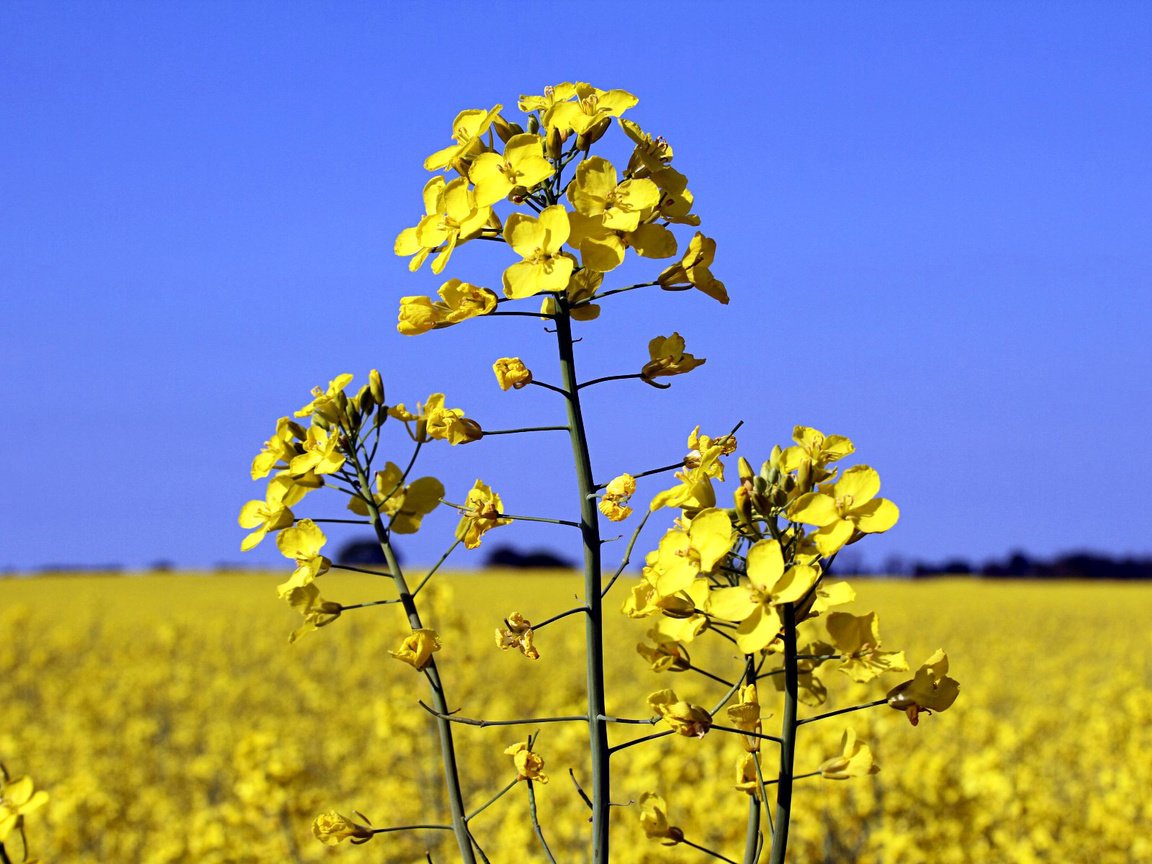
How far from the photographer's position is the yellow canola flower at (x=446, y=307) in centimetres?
182

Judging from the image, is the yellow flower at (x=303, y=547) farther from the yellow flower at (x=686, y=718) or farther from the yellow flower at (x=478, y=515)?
the yellow flower at (x=686, y=718)

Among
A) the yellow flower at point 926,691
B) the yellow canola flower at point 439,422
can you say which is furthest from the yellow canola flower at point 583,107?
the yellow flower at point 926,691

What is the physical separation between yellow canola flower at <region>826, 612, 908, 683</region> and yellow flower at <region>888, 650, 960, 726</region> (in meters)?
0.05

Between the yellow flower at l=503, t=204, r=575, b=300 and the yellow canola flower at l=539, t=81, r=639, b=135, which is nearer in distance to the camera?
the yellow flower at l=503, t=204, r=575, b=300

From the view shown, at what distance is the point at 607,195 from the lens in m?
1.70

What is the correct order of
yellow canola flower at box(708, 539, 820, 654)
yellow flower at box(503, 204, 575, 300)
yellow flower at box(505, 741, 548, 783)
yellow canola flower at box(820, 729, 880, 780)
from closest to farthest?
yellow canola flower at box(708, 539, 820, 654) < yellow flower at box(503, 204, 575, 300) < yellow canola flower at box(820, 729, 880, 780) < yellow flower at box(505, 741, 548, 783)

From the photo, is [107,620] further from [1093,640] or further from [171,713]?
[1093,640]

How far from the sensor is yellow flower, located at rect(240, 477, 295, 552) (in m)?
2.01

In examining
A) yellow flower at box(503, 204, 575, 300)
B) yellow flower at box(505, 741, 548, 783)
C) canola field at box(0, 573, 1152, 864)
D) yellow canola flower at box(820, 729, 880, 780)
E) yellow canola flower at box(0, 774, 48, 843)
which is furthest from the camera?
canola field at box(0, 573, 1152, 864)

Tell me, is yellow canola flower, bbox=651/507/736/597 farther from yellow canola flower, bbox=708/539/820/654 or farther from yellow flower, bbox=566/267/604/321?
yellow flower, bbox=566/267/604/321

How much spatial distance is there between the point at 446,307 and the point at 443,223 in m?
0.14

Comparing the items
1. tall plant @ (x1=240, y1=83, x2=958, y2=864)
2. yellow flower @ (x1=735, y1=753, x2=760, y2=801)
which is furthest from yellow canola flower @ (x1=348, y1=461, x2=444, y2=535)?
yellow flower @ (x1=735, y1=753, x2=760, y2=801)

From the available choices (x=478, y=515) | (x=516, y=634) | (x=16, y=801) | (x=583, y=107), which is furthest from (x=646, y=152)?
(x=16, y=801)

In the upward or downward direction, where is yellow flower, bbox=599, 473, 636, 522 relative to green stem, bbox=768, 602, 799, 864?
upward
